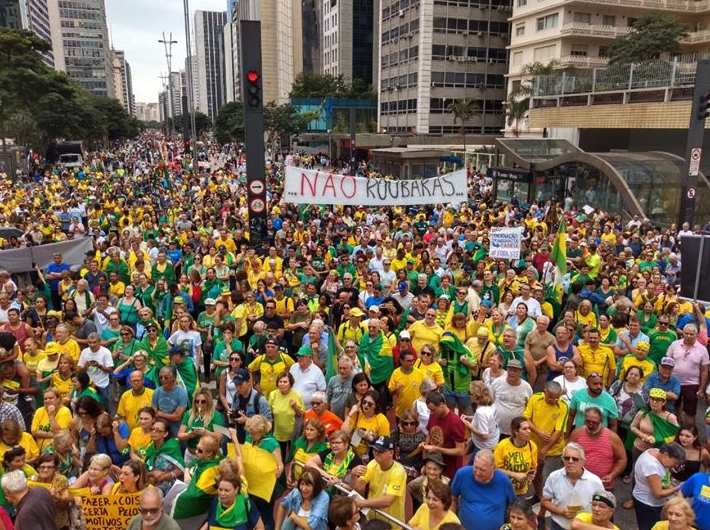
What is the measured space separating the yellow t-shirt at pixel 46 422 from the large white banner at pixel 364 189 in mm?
8751

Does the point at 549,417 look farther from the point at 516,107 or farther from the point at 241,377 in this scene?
the point at 516,107

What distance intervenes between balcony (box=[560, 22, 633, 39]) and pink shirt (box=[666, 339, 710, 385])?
146 ft

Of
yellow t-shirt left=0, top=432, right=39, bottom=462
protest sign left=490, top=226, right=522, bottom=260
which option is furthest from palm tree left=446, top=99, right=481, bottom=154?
yellow t-shirt left=0, top=432, right=39, bottom=462

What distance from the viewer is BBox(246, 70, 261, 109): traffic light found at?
12.6 metres

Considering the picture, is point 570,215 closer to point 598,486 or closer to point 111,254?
point 111,254

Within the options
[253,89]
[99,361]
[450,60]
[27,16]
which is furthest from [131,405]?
[27,16]

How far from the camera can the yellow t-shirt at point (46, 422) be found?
576 centimetres

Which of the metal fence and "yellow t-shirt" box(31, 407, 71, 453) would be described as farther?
the metal fence

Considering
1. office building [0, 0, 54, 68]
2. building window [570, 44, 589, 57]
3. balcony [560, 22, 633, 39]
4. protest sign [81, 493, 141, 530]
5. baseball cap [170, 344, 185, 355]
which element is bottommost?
protest sign [81, 493, 141, 530]

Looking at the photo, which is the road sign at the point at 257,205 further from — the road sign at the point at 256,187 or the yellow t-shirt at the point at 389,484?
the yellow t-shirt at the point at 389,484

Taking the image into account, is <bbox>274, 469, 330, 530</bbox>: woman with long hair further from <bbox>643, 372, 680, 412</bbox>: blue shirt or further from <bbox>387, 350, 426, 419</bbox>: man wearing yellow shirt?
<bbox>643, 372, 680, 412</bbox>: blue shirt

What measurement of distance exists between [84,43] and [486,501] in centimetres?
20027

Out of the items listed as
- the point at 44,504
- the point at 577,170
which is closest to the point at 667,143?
the point at 577,170

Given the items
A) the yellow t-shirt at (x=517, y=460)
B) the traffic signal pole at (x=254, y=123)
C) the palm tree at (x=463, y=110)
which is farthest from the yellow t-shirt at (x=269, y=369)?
the palm tree at (x=463, y=110)
